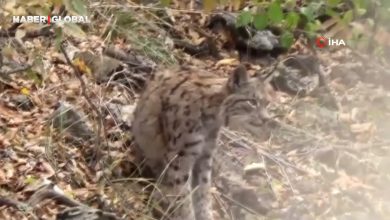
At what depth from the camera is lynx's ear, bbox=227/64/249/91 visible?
6.51 metres

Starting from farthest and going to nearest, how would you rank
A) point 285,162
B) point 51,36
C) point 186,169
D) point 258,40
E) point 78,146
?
point 258,40, point 51,36, point 285,162, point 78,146, point 186,169

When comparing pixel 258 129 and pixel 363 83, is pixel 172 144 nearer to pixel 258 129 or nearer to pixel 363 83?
pixel 258 129

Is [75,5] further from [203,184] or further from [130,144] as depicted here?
[130,144]

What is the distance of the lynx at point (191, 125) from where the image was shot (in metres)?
6.62

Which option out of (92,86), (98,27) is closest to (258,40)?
(98,27)

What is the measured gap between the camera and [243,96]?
21.7 ft

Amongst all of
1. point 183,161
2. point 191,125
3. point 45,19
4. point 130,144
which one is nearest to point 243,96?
point 191,125

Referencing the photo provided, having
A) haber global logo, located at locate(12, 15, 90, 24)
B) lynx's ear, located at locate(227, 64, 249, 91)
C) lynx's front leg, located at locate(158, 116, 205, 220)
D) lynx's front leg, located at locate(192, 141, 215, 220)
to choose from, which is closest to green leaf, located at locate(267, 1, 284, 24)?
lynx's ear, located at locate(227, 64, 249, 91)

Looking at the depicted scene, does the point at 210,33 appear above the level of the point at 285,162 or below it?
above

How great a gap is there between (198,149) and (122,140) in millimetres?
997

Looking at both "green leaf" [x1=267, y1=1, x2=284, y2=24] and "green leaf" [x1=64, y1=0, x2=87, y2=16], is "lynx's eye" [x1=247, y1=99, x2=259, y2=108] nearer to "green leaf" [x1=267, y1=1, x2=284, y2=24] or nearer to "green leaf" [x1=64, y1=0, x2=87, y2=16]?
"green leaf" [x1=267, y1=1, x2=284, y2=24]

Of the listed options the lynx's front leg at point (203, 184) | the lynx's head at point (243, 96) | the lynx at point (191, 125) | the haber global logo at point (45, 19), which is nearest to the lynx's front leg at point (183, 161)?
the lynx at point (191, 125)

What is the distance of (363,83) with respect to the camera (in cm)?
980

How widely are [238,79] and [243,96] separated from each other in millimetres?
159
